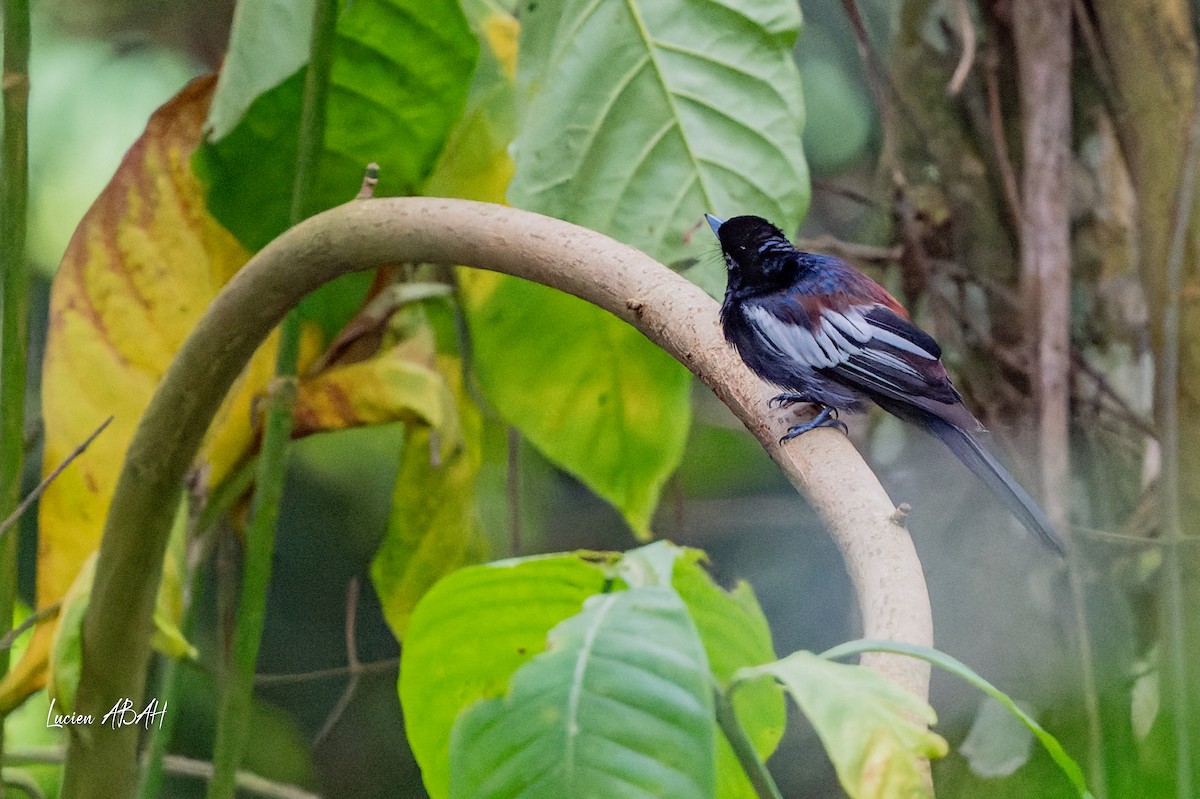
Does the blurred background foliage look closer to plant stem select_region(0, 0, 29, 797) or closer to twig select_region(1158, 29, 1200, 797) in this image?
twig select_region(1158, 29, 1200, 797)

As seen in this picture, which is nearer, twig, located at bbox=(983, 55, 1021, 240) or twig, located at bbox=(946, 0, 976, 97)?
twig, located at bbox=(946, 0, 976, 97)

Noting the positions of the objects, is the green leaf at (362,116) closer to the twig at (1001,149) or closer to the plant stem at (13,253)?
the plant stem at (13,253)

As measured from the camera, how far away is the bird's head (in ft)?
2.64

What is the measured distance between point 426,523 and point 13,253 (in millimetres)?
514

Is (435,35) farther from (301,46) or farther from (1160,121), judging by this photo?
(1160,121)

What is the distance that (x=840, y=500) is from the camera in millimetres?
490

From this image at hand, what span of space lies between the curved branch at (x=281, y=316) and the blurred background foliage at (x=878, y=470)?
664 mm

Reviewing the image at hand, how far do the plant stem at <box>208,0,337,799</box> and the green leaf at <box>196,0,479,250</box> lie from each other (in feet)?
0.55

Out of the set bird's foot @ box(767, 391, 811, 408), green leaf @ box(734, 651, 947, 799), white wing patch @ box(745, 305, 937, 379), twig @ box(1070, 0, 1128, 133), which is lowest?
green leaf @ box(734, 651, 947, 799)

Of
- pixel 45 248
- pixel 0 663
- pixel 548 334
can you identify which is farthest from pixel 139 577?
pixel 45 248

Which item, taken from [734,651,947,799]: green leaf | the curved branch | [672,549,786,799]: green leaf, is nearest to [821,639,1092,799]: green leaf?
[734,651,947,799]: green leaf
